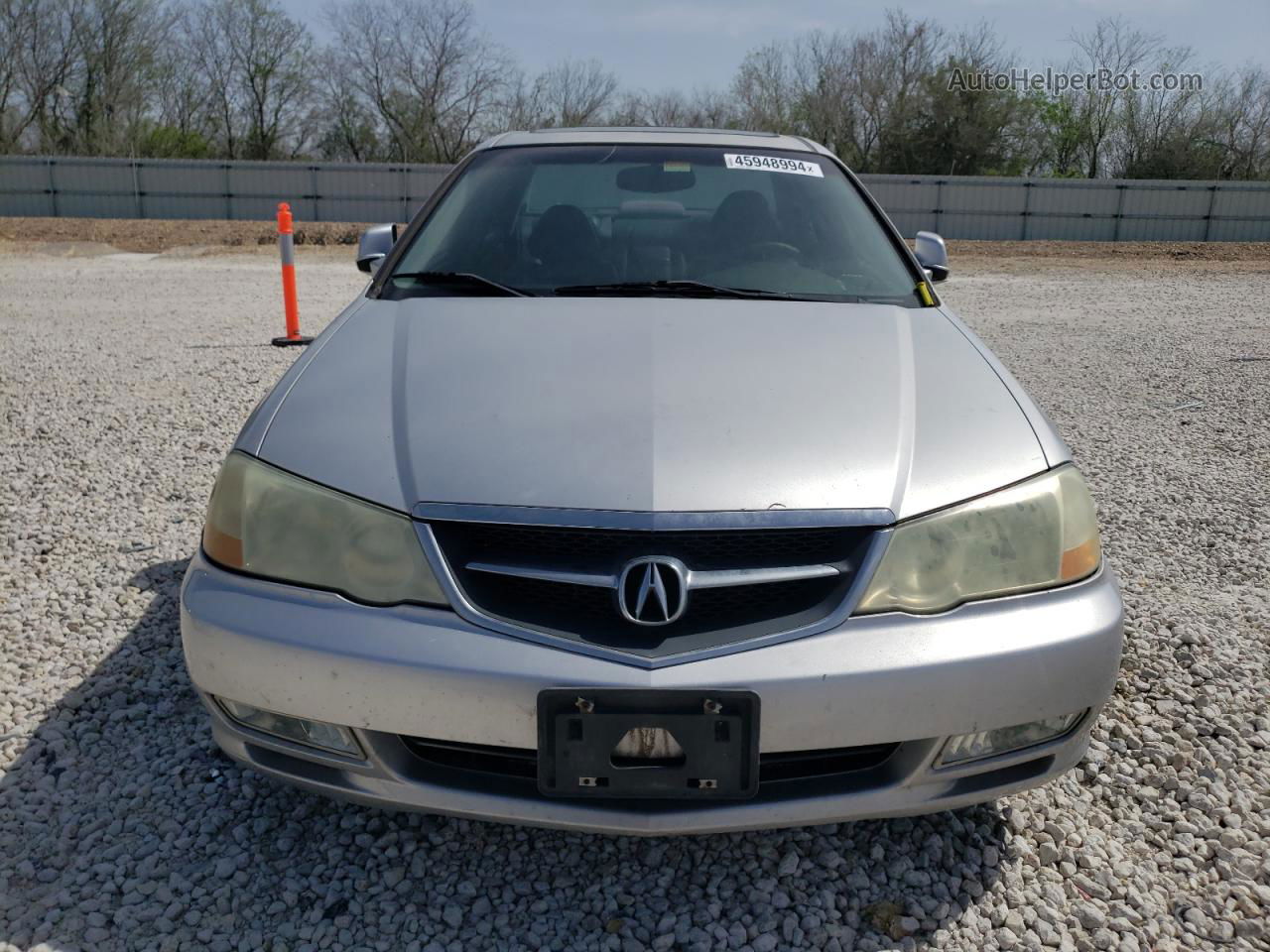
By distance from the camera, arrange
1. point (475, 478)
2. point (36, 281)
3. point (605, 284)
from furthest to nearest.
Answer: point (36, 281)
point (605, 284)
point (475, 478)

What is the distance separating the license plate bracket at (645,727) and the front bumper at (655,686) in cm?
2

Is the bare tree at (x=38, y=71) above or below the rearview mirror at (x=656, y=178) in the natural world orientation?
above

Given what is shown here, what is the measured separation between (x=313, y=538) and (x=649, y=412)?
0.66 m

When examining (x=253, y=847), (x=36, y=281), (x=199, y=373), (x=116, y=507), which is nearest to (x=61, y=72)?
(x=36, y=281)

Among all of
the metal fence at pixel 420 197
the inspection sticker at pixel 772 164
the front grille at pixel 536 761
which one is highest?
the metal fence at pixel 420 197

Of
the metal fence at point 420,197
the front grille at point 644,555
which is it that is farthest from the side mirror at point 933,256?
the metal fence at point 420,197

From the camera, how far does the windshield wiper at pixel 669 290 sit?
263 centimetres

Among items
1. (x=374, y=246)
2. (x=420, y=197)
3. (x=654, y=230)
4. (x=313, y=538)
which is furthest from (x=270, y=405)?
(x=420, y=197)

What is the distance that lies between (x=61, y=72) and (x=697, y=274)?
44284 millimetres

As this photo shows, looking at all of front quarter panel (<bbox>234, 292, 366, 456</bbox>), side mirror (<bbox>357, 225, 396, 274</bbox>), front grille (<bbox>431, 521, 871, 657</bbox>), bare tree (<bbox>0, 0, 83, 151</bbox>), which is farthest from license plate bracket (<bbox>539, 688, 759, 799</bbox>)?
bare tree (<bbox>0, 0, 83, 151</bbox>)

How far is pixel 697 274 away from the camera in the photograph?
2.78m

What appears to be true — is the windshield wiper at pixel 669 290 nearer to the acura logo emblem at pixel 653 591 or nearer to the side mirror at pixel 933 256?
the side mirror at pixel 933 256

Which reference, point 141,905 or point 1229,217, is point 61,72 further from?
point 141,905

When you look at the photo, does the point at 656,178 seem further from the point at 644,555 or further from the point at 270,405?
the point at 644,555
